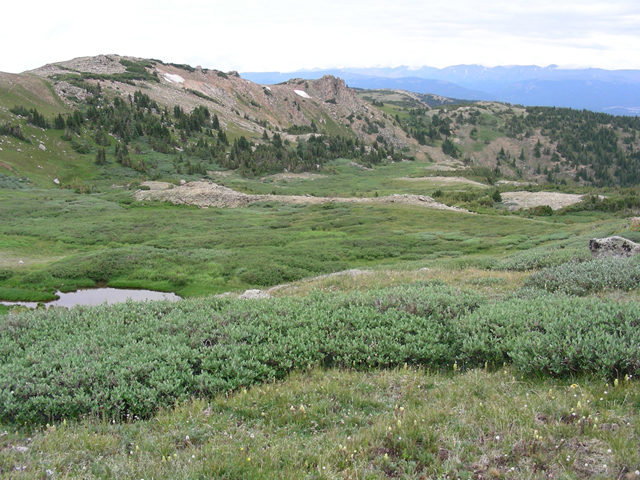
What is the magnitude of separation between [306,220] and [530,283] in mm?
38582

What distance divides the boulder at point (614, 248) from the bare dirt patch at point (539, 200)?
156 feet

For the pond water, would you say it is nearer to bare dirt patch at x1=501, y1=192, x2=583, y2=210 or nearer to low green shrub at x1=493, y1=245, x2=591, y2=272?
low green shrub at x1=493, y1=245, x2=591, y2=272

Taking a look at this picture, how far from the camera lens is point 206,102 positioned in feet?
466

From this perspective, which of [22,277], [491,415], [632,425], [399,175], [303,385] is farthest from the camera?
[399,175]

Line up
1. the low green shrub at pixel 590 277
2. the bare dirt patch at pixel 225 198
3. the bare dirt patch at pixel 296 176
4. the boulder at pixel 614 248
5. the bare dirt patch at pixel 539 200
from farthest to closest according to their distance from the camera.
Result: the bare dirt patch at pixel 296 176 < the bare dirt patch at pixel 225 198 < the bare dirt patch at pixel 539 200 < the boulder at pixel 614 248 < the low green shrub at pixel 590 277

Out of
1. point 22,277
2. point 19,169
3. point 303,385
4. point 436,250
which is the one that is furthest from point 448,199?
point 19,169

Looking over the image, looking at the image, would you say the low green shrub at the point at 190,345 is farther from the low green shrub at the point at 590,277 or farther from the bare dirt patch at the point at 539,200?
the bare dirt patch at the point at 539,200

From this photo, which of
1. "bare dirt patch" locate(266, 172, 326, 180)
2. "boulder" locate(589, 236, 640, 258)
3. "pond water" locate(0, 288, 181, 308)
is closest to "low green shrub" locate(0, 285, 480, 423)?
"boulder" locate(589, 236, 640, 258)

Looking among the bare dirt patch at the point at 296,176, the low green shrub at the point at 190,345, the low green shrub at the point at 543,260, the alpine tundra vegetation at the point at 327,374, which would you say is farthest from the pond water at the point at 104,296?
the bare dirt patch at the point at 296,176

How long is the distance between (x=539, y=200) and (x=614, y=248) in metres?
53.2

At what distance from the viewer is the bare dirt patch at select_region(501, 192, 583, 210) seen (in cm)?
6116

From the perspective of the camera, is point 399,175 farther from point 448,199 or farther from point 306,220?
point 306,220

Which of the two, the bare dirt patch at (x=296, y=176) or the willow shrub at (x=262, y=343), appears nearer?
the willow shrub at (x=262, y=343)

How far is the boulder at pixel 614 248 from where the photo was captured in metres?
16.4
